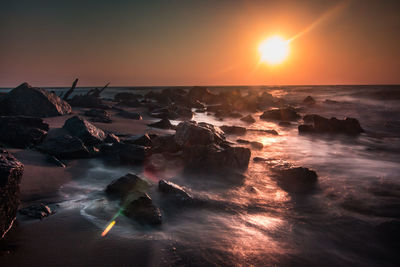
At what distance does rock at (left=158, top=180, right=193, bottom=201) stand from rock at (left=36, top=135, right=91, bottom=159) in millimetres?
2359

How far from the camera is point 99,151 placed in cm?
550

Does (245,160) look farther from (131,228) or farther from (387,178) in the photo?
(131,228)

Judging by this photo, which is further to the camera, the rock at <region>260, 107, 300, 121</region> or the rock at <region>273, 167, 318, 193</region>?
the rock at <region>260, 107, 300, 121</region>

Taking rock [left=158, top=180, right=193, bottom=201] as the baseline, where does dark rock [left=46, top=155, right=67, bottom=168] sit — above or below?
above

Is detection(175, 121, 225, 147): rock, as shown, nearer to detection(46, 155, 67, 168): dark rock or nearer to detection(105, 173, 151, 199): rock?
detection(105, 173, 151, 199): rock

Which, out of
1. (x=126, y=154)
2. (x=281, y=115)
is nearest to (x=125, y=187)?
(x=126, y=154)

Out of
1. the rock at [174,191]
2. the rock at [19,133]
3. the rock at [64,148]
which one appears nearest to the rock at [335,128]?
the rock at [174,191]

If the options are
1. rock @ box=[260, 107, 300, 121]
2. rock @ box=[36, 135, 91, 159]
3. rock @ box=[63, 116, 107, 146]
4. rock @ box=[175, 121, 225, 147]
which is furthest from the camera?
rock @ box=[260, 107, 300, 121]

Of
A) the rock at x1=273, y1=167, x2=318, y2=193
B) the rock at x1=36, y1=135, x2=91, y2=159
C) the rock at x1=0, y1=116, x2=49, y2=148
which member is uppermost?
the rock at x1=0, y1=116, x2=49, y2=148

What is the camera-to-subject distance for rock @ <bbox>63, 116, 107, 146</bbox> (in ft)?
19.7

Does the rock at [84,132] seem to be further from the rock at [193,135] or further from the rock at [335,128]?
the rock at [335,128]

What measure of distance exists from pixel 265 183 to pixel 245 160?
3.49ft

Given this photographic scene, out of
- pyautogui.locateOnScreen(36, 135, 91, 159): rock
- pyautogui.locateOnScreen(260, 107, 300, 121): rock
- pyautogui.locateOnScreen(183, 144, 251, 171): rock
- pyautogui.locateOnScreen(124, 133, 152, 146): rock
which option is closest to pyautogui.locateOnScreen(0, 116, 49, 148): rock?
pyautogui.locateOnScreen(36, 135, 91, 159): rock

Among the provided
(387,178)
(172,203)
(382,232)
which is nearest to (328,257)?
(382,232)
